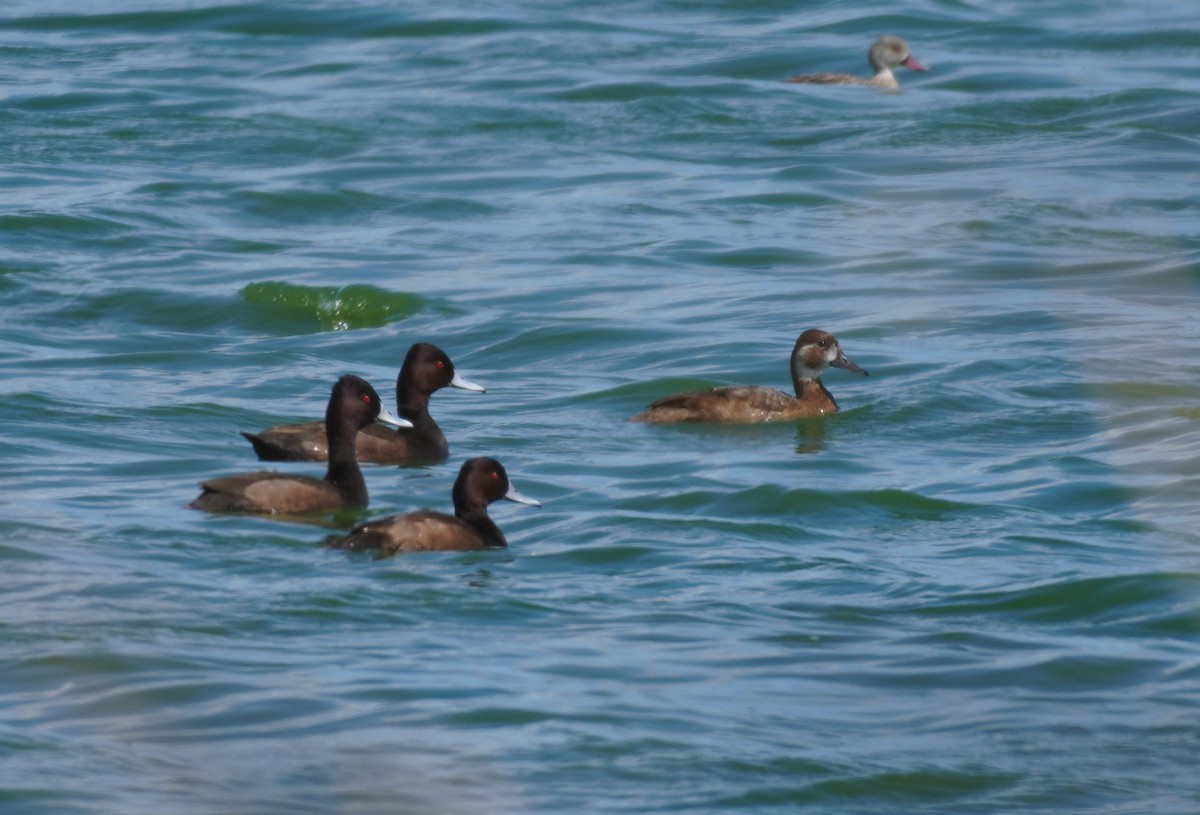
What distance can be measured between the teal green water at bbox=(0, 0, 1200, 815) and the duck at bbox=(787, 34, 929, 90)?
0.45 m

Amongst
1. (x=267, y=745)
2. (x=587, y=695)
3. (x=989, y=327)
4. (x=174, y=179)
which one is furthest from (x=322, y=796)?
(x=174, y=179)

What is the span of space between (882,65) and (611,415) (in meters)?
13.7

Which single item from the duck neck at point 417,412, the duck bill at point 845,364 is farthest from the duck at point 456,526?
the duck bill at point 845,364

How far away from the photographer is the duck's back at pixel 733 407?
13.7 m

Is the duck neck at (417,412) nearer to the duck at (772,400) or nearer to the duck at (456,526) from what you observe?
the duck at (772,400)

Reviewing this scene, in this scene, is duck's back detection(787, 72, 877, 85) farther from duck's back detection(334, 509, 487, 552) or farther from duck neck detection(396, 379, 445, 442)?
duck's back detection(334, 509, 487, 552)

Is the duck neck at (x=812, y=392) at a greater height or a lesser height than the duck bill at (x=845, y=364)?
lesser

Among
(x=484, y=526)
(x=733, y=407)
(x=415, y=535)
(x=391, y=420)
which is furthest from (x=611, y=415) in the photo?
(x=415, y=535)

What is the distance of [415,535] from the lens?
10.6 meters

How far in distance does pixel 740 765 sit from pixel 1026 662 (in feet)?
5.67

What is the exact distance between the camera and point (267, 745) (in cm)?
822

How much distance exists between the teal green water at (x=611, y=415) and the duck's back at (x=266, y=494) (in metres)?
0.21

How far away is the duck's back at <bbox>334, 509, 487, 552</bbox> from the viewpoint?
34.4ft

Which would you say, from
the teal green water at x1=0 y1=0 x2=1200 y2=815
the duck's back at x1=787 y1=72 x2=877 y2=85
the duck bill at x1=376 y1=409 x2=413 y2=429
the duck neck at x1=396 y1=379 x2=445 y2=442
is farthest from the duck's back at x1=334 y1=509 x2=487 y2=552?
the duck's back at x1=787 y1=72 x2=877 y2=85
